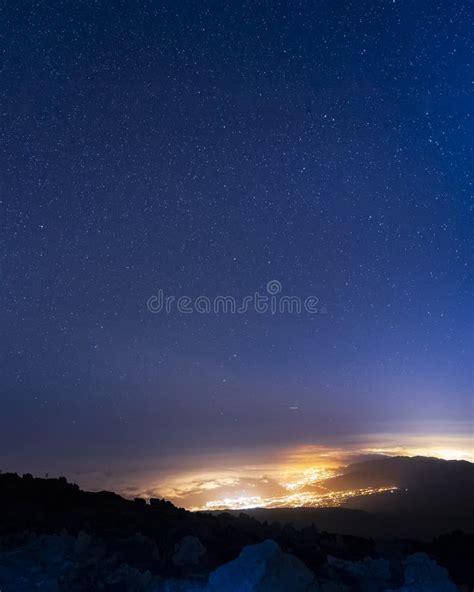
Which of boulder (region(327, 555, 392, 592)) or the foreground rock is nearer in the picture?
the foreground rock

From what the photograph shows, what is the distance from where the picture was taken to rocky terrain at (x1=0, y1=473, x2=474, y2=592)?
7395 millimetres

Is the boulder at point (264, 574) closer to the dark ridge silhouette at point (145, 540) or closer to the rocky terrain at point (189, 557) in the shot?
the rocky terrain at point (189, 557)

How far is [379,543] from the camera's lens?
39.2 ft

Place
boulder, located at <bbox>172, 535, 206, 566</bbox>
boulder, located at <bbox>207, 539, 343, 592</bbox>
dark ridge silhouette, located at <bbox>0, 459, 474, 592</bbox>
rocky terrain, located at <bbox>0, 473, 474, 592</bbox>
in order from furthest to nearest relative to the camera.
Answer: boulder, located at <bbox>172, 535, 206, 566</bbox>
dark ridge silhouette, located at <bbox>0, 459, 474, 592</bbox>
rocky terrain, located at <bbox>0, 473, 474, 592</bbox>
boulder, located at <bbox>207, 539, 343, 592</bbox>

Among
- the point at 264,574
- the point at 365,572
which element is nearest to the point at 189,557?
the point at 264,574

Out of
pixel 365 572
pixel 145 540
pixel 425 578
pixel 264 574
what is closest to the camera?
pixel 264 574

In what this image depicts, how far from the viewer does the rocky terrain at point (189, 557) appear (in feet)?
24.3

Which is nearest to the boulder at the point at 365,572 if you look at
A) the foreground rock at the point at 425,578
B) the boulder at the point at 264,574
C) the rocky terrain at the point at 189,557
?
the rocky terrain at the point at 189,557

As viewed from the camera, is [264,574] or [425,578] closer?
[264,574]

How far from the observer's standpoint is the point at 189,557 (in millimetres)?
8867

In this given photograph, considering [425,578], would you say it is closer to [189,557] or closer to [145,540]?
[189,557]

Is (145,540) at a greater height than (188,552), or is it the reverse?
(145,540)


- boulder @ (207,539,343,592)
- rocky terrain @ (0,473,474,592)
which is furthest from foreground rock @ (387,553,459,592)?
boulder @ (207,539,343,592)

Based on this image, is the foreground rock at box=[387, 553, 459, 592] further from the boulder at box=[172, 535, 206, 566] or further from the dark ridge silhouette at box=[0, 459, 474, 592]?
the boulder at box=[172, 535, 206, 566]
